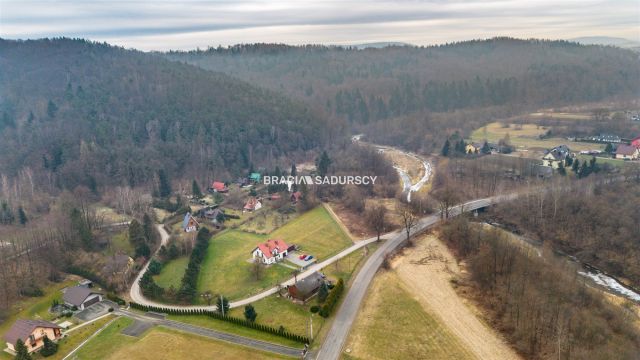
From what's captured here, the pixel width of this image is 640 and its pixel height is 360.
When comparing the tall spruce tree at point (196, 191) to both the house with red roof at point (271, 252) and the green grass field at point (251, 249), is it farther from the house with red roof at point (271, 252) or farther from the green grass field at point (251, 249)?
the house with red roof at point (271, 252)

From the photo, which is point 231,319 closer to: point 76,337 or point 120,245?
point 76,337

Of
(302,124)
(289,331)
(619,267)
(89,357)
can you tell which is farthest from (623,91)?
(89,357)

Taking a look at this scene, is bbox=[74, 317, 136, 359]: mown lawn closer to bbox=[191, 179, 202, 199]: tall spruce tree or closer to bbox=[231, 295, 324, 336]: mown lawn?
bbox=[231, 295, 324, 336]: mown lawn

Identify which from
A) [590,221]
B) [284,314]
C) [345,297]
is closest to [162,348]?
[284,314]

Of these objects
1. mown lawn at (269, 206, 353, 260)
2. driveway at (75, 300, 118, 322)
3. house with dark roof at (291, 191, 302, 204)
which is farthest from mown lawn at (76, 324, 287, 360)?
house with dark roof at (291, 191, 302, 204)

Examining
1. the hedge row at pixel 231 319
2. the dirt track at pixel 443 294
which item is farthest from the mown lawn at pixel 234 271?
the dirt track at pixel 443 294

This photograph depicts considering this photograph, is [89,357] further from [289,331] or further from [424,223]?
[424,223]
